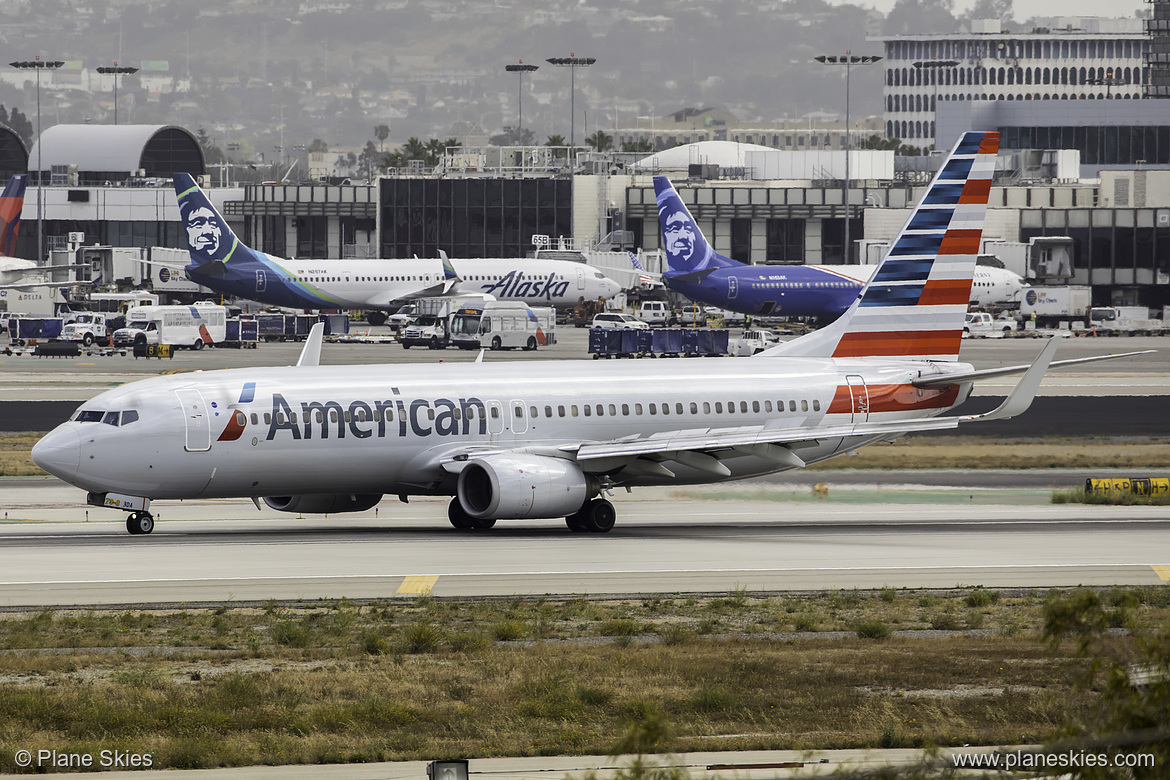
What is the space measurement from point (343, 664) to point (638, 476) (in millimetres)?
17212

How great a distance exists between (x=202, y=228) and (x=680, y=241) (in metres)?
38.3

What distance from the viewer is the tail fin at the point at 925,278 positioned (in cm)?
4312

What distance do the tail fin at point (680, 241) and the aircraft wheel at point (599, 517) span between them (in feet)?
235

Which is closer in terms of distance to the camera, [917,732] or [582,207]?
[917,732]

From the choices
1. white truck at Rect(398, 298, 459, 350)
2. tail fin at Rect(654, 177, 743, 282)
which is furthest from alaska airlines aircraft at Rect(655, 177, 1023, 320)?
white truck at Rect(398, 298, 459, 350)

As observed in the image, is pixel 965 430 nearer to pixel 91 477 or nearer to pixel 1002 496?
pixel 1002 496

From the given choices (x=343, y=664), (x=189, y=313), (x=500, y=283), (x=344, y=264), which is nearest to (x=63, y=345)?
(x=189, y=313)

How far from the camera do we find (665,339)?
9406cm

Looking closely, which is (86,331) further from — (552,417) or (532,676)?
(532,676)

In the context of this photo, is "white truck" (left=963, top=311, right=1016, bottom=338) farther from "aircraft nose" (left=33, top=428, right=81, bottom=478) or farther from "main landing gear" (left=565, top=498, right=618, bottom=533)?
"aircraft nose" (left=33, top=428, right=81, bottom=478)

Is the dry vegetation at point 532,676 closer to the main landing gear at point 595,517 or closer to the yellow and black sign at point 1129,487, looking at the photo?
the main landing gear at point 595,517

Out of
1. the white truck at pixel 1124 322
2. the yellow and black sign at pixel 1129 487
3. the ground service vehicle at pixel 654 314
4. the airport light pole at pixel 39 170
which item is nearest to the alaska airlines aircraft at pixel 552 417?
the yellow and black sign at pixel 1129 487

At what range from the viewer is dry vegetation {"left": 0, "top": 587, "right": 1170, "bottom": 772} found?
56.3 ft

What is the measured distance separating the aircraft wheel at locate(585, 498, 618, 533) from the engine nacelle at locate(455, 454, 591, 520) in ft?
1.92
